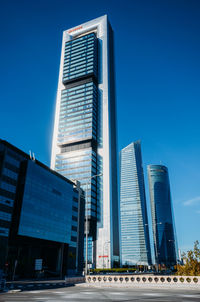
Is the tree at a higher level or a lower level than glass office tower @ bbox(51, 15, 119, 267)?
lower

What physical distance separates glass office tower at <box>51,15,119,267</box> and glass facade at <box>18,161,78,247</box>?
100 ft

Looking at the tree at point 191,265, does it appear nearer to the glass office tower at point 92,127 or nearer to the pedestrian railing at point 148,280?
the pedestrian railing at point 148,280

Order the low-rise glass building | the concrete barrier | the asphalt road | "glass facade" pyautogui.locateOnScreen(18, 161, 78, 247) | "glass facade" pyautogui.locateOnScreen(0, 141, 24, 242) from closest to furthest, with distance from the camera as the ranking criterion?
the asphalt road, the concrete barrier, "glass facade" pyautogui.locateOnScreen(0, 141, 24, 242), the low-rise glass building, "glass facade" pyautogui.locateOnScreen(18, 161, 78, 247)

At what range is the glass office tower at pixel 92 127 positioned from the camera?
116188 millimetres

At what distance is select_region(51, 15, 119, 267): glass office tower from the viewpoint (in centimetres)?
11619

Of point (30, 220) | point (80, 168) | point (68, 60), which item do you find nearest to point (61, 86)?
point (68, 60)

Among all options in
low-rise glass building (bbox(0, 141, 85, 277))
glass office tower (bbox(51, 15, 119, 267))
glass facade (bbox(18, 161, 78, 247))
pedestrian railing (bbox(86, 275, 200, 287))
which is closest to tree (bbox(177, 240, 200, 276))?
pedestrian railing (bbox(86, 275, 200, 287))

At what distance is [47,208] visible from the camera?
64.9 meters

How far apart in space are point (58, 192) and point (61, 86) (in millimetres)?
106391

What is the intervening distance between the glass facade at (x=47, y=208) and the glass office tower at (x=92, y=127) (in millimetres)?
30537

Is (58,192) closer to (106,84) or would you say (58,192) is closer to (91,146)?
(91,146)

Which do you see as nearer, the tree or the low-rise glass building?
the tree

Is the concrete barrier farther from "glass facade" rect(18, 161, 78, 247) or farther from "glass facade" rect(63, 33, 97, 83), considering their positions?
"glass facade" rect(63, 33, 97, 83)

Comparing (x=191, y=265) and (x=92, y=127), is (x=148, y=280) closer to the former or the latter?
(x=191, y=265)
